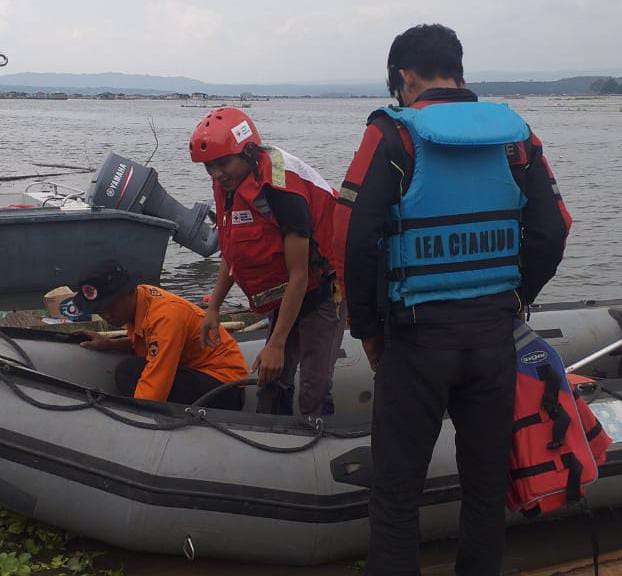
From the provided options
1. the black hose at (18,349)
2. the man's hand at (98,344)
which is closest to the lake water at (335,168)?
the man's hand at (98,344)

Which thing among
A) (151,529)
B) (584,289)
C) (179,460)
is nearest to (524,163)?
(179,460)

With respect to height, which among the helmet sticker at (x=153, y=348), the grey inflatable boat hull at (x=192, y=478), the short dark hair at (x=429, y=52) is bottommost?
the grey inflatable boat hull at (x=192, y=478)

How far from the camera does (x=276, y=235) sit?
2.75m

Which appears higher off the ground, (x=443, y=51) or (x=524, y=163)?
(x=443, y=51)

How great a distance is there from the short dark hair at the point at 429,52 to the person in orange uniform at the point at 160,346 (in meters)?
1.52

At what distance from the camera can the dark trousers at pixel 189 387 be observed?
321cm

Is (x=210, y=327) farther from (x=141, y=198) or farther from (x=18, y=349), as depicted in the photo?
(x=141, y=198)

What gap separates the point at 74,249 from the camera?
712 centimetres

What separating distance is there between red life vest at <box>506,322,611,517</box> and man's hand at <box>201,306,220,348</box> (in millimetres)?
1337

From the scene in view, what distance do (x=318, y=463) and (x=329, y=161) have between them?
59.9ft

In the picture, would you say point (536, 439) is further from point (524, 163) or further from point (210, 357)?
point (210, 357)

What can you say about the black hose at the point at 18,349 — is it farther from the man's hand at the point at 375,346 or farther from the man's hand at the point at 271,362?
the man's hand at the point at 375,346

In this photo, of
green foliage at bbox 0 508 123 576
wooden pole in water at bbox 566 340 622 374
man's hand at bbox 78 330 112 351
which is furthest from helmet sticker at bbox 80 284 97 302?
wooden pole in water at bbox 566 340 622 374

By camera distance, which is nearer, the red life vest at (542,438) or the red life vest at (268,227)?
the red life vest at (542,438)
